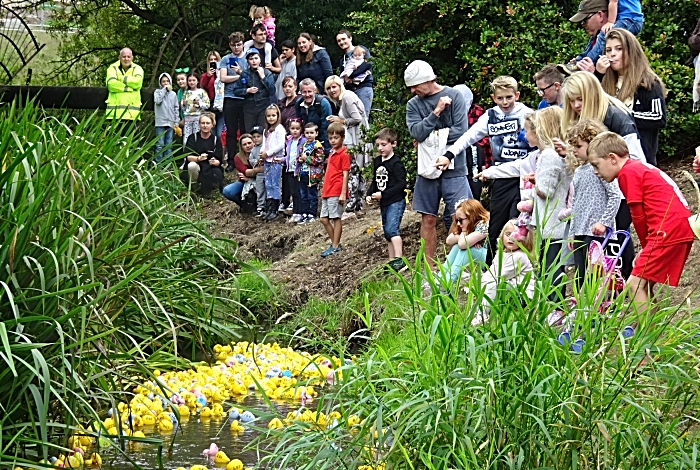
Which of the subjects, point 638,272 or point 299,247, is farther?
point 299,247

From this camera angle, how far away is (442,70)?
458 inches

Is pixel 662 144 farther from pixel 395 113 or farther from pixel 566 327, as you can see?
pixel 566 327

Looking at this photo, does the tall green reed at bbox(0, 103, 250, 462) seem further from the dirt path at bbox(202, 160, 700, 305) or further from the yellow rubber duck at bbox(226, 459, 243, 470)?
the dirt path at bbox(202, 160, 700, 305)

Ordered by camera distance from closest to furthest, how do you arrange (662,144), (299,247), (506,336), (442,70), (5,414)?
(506,336), (5,414), (662,144), (442,70), (299,247)

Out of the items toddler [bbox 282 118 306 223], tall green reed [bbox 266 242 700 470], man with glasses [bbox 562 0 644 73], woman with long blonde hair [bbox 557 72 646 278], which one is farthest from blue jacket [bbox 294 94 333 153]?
tall green reed [bbox 266 242 700 470]

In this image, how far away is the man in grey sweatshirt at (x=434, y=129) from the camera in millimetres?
9680

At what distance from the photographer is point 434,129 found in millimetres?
9805

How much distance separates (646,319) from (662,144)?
6.84 m

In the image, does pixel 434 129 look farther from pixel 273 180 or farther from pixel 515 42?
pixel 273 180

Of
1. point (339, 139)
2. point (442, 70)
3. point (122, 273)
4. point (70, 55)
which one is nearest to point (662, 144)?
point (442, 70)

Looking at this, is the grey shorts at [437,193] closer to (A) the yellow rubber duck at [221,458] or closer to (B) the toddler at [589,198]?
(B) the toddler at [589,198]

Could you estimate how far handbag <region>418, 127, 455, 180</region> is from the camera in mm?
9672

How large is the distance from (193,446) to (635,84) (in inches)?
154

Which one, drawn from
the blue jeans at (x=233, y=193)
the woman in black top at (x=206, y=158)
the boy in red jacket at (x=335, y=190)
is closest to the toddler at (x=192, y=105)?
the woman in black top at (x=206, y=158)
